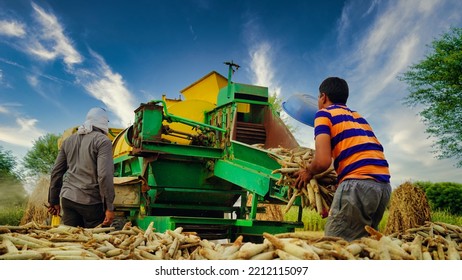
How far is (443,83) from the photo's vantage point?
1884 cm

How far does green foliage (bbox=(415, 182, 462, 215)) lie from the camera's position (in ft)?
62.5

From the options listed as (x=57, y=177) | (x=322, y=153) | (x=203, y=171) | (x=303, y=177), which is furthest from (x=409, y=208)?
(x=322, y=153)

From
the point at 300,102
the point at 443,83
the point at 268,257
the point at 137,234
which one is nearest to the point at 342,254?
the point at 268,257

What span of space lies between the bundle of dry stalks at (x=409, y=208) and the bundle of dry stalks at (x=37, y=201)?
38.4 ft

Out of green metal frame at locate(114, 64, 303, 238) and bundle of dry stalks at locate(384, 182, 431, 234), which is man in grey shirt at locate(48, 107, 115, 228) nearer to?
green metal frame at locate(114, 64, 303, 238)

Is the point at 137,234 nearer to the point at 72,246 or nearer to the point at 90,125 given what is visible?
the point at 72,246

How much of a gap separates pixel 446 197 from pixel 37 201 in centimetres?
1593

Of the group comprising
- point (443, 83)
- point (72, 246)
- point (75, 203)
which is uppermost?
point (443, 83)

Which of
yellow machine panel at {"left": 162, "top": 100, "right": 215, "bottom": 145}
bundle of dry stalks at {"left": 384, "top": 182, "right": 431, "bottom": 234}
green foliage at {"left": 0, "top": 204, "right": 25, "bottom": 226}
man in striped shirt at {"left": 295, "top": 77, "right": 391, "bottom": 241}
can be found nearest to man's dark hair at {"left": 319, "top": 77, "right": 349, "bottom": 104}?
man in striped shirt at {"left": 295, "top": 77, "right": 391, "bottom": 241}

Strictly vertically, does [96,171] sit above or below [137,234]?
above

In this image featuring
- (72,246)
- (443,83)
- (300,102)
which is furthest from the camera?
(443,83)

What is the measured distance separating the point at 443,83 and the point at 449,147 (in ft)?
9.16

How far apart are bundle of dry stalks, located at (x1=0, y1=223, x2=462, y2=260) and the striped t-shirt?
505 millimetres

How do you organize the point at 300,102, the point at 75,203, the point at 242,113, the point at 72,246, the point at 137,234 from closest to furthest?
the point at 72,246 < the point at 137,234 < the point at 75,203 < the point at 300,102 < the point at 242,113
